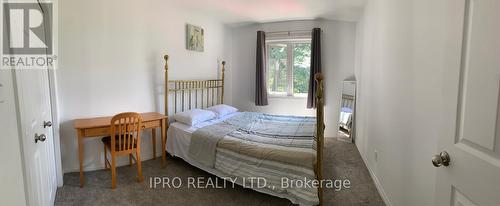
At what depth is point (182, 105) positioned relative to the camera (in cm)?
386

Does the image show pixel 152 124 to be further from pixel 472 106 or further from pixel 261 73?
pixel 472 106

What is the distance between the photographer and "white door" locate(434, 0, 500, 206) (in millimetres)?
770

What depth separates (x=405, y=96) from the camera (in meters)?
1.89

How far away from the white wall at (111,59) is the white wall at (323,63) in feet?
4.70

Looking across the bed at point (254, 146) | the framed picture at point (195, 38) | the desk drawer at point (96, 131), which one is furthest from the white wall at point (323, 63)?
the desk drawer at point (96, 131)

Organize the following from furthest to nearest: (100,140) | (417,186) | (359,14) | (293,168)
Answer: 1. (359,14)
2. (100,140)
3. (293,168)
4. (417,186)

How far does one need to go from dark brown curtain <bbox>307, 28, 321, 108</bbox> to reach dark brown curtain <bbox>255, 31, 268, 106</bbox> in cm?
87

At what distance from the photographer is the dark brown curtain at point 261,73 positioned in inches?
182

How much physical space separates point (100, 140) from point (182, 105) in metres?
1.26

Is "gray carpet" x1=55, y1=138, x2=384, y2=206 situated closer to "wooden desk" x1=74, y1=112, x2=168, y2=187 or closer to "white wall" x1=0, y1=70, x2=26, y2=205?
"wooden desk" x1=74, y1=112, x2=168, y2=187

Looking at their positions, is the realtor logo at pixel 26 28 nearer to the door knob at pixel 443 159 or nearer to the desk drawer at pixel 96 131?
the desk drawer at pixel 96 131

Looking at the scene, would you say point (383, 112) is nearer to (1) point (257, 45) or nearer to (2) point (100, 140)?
(1) point (257, 45)

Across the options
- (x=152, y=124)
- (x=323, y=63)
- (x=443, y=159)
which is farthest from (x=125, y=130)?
(x=323, y=63)

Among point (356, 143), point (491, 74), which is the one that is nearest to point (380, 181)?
point (356, 143)
